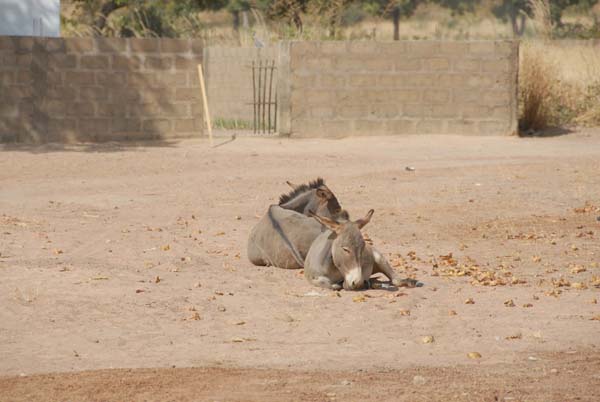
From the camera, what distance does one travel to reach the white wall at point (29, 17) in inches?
1203

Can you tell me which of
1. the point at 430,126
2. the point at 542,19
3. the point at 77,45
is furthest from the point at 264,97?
the point at 542,19

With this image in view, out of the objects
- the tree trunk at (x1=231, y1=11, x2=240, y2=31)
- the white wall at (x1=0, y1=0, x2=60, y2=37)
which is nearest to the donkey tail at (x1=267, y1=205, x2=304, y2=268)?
the white wall at (x1=0, y1=0, x2=60, y2=37)

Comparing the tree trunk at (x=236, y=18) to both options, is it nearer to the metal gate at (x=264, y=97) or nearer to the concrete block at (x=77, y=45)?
the metal gate at (x=264, y=97)

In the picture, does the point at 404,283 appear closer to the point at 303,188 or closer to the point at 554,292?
the point at 554,292

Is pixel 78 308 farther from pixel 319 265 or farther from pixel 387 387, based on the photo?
pixel 387 387

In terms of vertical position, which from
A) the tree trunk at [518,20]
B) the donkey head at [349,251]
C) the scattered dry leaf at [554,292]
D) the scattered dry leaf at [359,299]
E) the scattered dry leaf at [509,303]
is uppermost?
the donkey head at [349,251]

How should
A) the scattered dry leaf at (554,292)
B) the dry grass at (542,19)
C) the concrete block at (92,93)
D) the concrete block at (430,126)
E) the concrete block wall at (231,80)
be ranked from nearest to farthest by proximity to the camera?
the scattered dry leaf at (554,292), the concrete block at (92,93), the concrete block at (430,126), the concrete block wall at (231,80), the dry grass at (542,19)

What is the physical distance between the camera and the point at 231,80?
27250mm

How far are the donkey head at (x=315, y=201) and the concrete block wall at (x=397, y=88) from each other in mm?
12633

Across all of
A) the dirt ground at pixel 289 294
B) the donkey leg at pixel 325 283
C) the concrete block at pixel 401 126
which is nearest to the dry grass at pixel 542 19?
the concrete block at pixel 401 126

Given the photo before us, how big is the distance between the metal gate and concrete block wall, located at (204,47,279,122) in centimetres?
12

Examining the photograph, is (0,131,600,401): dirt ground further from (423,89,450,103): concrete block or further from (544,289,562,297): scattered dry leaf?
(423,89,450,103): concrete block

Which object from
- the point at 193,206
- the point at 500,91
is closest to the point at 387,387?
the point at 193,206

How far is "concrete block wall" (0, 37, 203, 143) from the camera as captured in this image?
77.0 ft
